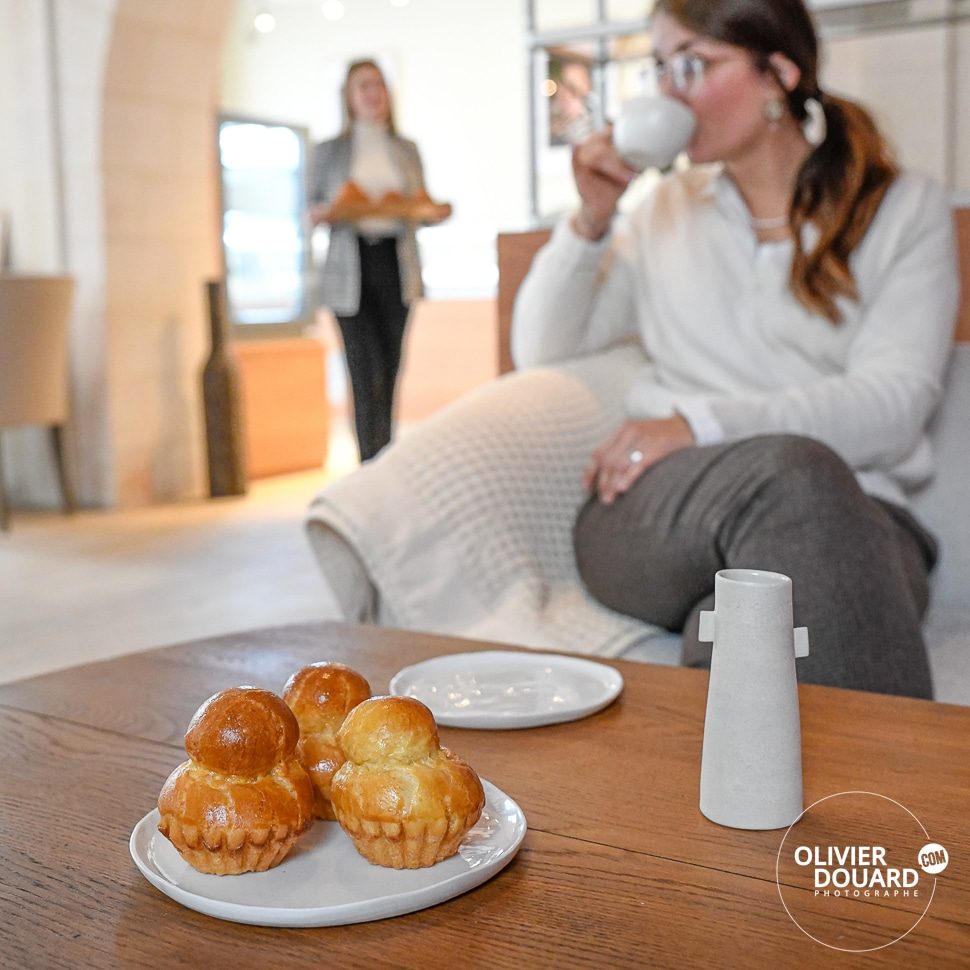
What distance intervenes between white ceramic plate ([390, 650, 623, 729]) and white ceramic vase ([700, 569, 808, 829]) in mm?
192

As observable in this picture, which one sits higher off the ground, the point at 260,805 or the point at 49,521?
the point at 260,805

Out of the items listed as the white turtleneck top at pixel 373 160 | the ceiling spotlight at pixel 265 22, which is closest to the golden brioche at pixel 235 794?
the white turtleneck top at pixel 373 160

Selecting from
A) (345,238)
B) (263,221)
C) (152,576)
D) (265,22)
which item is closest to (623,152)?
(152,576)

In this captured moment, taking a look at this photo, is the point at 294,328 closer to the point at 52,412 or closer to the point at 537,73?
the point at 52,412

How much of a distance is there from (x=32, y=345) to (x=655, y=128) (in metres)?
2.74

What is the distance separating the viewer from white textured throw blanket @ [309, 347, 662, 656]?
1.35 m

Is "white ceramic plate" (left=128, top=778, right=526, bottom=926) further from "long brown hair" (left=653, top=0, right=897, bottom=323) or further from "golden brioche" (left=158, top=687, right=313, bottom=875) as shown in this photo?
"long brown hair" (left=653, top=0, right=897, bottom=323)

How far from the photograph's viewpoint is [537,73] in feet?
7.45

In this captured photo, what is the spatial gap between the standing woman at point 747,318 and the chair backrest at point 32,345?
2.35 metres

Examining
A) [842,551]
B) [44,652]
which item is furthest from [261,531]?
[842,551]

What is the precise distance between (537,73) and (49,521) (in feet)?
8.10

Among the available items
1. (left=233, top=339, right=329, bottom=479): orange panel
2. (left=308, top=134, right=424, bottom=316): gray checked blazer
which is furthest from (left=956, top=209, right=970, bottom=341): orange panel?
(left=233, top=339, right=329, bottom=479): orange panel

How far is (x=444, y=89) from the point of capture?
7523 millimetres

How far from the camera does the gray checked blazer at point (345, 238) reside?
376 centimetres
